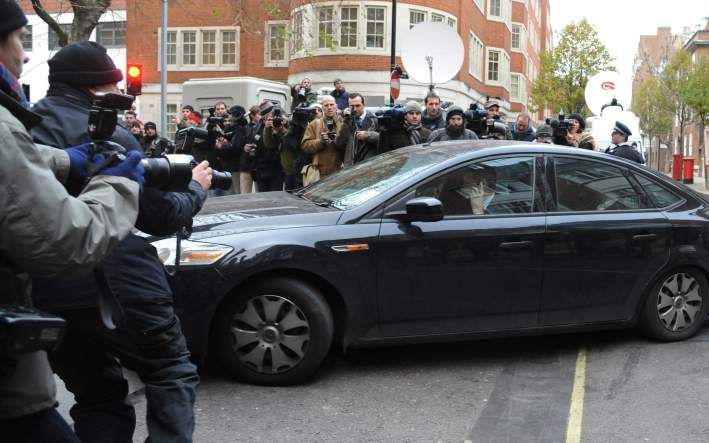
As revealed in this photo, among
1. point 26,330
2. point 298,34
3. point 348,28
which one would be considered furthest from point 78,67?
point 348,28

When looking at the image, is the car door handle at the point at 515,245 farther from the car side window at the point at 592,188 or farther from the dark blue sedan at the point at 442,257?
the car side window at the point at 592,188

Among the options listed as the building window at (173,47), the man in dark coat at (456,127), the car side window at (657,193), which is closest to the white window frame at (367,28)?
the building window at (173,47)

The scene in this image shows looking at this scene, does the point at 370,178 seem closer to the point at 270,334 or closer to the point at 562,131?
the point at 270,334

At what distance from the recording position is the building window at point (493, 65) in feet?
141

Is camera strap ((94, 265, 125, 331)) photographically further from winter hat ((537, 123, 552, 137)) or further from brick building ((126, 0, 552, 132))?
brick building ((126, 0, 552, 132))

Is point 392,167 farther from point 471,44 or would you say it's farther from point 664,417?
point 471,44

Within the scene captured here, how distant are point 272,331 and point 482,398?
1346 mm

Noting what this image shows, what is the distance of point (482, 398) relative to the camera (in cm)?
488

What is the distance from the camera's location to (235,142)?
12.5 m

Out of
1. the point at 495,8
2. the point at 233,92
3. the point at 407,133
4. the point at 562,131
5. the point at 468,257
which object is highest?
the point at 495,8

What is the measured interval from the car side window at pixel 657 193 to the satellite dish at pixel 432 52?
5773mm

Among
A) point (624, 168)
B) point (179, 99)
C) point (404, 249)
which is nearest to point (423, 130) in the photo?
point (624, 168)

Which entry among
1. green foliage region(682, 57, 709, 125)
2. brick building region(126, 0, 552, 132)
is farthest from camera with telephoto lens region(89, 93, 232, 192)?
green foliage region(682, 57, 709, 125)

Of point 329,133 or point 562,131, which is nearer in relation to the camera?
point 329,133
